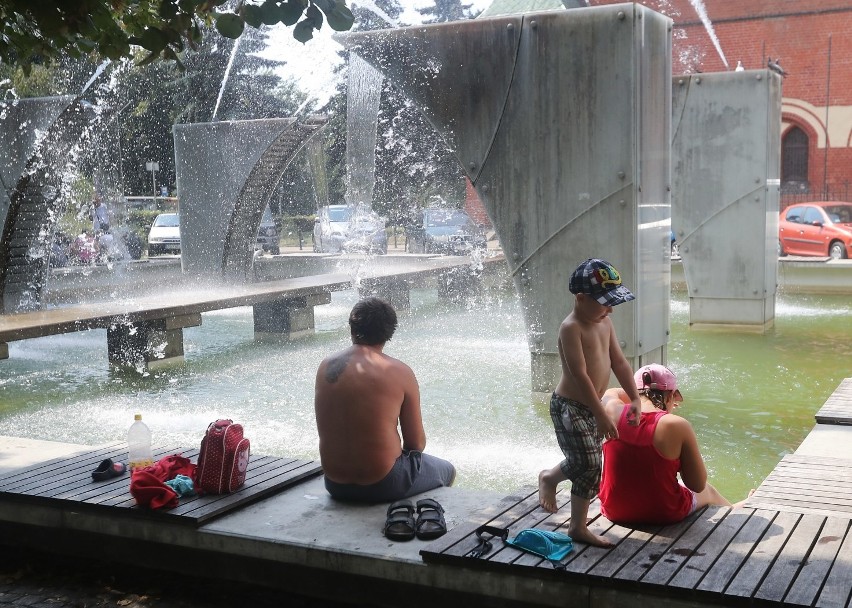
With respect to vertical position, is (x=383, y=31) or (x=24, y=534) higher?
(x=383, y=31)


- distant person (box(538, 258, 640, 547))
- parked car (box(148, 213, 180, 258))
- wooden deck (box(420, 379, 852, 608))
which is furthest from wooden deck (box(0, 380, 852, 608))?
parked car (box(148, 213, 180, 258))

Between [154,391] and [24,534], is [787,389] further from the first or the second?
[24,534]

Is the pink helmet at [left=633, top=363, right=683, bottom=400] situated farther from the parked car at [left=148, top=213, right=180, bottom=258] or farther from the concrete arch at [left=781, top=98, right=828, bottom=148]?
the parked car at [left=148, top=213, right=180, bottom=258]

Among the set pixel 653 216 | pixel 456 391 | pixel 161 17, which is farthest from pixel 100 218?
pixel 161 17

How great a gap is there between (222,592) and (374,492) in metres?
0.81

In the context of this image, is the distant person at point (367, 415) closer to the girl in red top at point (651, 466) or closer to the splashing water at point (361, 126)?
the girl in red top at point (651, 466)

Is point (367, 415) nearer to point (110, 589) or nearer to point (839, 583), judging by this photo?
point (110, 589)

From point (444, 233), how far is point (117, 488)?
2317cm

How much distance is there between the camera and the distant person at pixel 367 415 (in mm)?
4699

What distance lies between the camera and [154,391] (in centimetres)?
1056

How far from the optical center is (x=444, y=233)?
2795 centimetres

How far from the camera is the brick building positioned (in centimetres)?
3038

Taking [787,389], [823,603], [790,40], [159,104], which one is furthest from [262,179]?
[159,104]

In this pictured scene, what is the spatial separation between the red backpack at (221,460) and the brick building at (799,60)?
28691 mm
